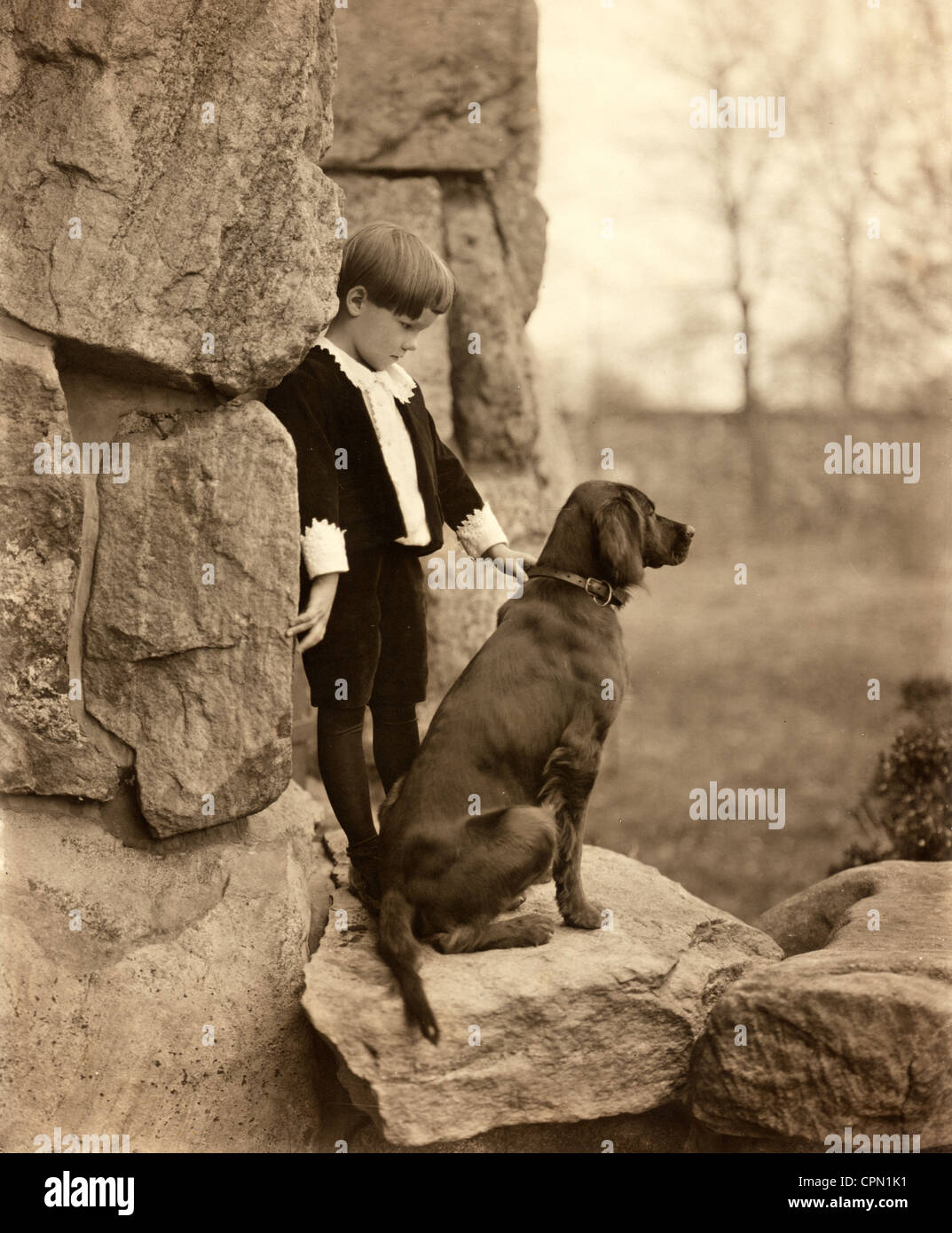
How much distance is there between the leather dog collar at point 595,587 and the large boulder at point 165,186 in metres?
1.08

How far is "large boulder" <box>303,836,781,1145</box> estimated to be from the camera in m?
3.25

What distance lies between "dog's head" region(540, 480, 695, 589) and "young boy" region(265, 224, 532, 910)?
1.76ft

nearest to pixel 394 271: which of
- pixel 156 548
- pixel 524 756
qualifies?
pixel 156 548

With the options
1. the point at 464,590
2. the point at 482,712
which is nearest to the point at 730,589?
the point at 464,590

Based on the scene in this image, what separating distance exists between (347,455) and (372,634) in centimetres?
62

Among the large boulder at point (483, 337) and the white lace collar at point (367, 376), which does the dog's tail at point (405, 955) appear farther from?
the large boulder at point (483, 337)

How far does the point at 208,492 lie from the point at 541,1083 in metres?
2.03

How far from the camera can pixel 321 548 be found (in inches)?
146

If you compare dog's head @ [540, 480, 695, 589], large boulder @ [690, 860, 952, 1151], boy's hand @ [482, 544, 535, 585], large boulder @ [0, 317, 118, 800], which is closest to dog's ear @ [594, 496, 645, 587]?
dog's head @ [540, 480, 695, 589]

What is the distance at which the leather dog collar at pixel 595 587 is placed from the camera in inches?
148

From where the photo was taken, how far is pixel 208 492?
352 cm

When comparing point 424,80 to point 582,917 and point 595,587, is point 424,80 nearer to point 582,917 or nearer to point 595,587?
point 595,587

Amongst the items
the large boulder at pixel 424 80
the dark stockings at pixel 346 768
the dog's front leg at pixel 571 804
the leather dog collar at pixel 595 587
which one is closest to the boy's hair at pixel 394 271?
the leather dog collar at pixel 595 587

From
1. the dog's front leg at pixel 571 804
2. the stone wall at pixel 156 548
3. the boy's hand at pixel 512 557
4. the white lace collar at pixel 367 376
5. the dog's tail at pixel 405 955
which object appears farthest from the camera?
the boy's hand at pixel 512 557
